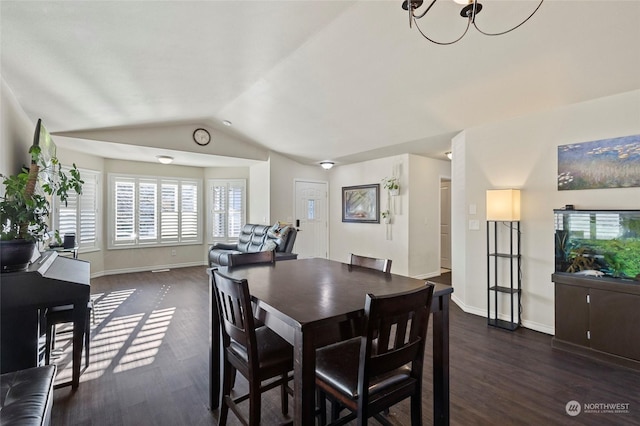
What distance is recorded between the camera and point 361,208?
631 centimetres

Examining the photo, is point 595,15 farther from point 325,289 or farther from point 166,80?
point 166,80

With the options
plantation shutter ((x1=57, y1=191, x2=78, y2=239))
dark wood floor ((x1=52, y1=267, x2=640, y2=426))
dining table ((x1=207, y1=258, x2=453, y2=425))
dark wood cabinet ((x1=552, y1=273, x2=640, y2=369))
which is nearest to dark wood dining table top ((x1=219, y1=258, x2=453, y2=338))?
dining table ((x1=207, y1=258, x2=453, y2=425))

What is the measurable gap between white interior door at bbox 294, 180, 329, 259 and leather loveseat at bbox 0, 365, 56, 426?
5.13 m

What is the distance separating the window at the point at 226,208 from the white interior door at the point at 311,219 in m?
1.43

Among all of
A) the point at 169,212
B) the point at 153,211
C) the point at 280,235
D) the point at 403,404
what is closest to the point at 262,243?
the point at 280,235

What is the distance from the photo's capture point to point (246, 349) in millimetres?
1507

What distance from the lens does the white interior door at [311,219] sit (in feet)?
21.8

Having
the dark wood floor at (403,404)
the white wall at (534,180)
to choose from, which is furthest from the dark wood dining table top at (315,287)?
the white wall at (534,180)

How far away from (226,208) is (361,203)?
321 cm

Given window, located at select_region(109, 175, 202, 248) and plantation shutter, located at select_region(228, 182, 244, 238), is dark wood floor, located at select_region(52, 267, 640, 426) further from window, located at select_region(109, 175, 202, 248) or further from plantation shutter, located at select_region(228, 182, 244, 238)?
plantation shutter, located at select_region(228, 182, 244, 238)

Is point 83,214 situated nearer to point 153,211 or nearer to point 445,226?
point 153,211

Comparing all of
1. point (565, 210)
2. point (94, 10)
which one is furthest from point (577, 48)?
point (94, 10)

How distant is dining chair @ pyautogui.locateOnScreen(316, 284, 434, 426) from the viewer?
3.89 feet

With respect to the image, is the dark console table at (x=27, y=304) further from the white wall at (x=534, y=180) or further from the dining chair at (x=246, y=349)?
the white wall at (x=534, y=180)
